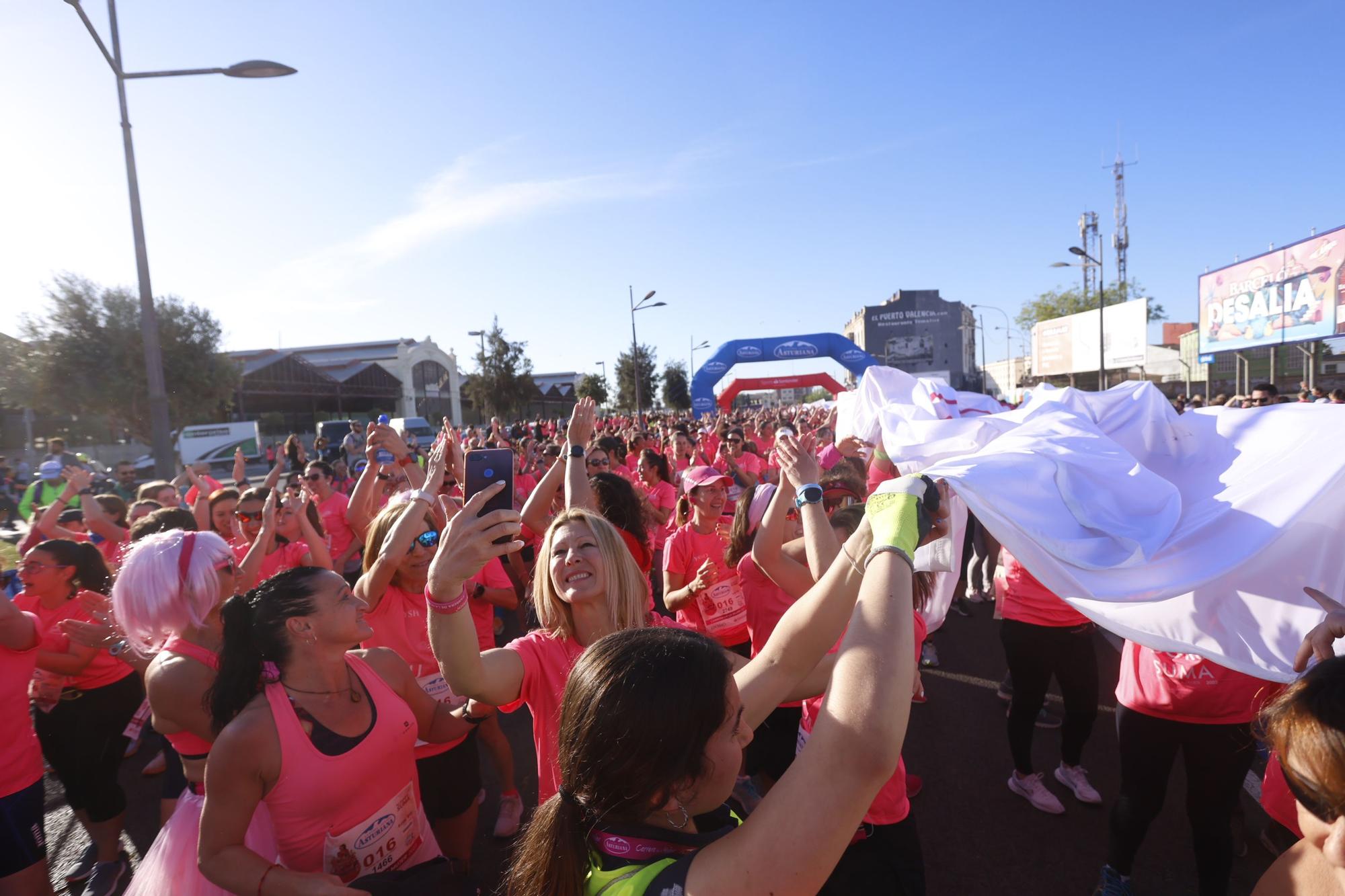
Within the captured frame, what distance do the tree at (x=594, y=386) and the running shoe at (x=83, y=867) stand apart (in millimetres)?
39648

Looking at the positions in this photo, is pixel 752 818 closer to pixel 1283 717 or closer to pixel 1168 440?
pixel 1283 717

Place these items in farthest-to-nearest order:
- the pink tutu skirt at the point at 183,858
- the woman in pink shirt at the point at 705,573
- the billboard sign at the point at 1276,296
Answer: the billboard sign at the point at 1276,296, the woman in pink shirt at the point at 705,573, the pink tutu skirt at the point at 183,858

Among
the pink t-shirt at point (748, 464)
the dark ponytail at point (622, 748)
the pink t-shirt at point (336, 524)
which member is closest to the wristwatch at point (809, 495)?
the dark ponytail at point (622, 748)

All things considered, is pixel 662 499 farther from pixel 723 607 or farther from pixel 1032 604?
pixel 1032 604

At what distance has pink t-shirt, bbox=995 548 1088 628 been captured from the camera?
3.71 m

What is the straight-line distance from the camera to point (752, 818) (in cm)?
107

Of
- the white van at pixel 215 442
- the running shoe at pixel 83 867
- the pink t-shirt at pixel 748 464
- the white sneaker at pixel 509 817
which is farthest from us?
the white van at pixel 215 442

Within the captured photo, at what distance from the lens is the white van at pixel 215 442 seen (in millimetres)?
23312

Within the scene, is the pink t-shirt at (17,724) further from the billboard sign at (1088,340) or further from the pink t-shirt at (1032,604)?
the billboard sign at (1088,340)

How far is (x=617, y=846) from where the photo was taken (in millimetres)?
1218

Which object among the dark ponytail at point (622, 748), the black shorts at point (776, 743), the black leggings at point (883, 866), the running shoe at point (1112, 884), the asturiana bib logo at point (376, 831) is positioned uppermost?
the dark ponytail at point (622, 748)

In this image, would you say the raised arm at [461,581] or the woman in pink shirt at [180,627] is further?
the woman in pink shirt at [180,627]

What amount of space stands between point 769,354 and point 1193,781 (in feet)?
80.1

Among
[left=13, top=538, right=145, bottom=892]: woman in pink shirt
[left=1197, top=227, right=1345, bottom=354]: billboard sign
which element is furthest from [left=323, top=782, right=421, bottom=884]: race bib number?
[left=1197, top=227, right=1345, bottom=354]: billboard sign
